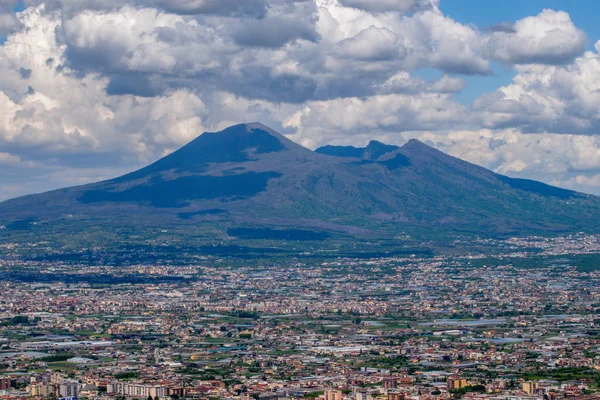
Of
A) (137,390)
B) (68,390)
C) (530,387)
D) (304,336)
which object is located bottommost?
(530,387)

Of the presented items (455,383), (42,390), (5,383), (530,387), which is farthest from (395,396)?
(5,383)

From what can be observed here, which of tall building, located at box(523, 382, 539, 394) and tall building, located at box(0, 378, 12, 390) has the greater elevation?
tall building, located at box(0, 378, 12, 390)

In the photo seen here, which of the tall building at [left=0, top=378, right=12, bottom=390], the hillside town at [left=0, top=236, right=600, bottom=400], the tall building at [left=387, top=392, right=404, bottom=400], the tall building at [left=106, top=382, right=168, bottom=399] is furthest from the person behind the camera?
the tall building at [left=0, top=378, right=12, bottom=390]

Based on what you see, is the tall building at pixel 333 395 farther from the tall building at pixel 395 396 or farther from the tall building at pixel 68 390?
the tall building at pixel 68 390

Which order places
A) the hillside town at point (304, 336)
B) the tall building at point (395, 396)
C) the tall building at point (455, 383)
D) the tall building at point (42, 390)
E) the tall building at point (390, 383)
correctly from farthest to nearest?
the hillside town at point (304, 336) → the tall building at point (455, 383) → the tall building at point (390, 383) → the tall building at point (42, 390) → the tall building at point (395, 396)

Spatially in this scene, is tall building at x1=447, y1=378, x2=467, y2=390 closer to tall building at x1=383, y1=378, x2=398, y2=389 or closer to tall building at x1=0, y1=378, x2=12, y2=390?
tall building at x1=383, y1=378, x2=398, y2=389

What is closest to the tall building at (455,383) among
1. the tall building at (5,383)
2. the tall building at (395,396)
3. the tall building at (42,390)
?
the tall building at (395,396)

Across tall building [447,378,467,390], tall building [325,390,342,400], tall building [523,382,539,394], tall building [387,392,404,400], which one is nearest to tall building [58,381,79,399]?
tall building [325,390,342,400]

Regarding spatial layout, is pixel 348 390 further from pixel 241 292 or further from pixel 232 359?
pixel 241 292

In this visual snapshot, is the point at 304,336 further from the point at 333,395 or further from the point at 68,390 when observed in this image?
the point at 333,395

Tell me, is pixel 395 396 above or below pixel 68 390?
below

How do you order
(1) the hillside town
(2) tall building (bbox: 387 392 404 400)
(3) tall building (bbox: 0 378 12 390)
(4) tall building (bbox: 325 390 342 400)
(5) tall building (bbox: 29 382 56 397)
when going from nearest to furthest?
(2) tall building (bbox: 387 392 404 400), (4) tall building (bbox: 325 390 342 400), (5) tall building (bbox: 29 382 56 397), (1) the hillside town, (3) tall building (bbox: 0 378 12 390)
